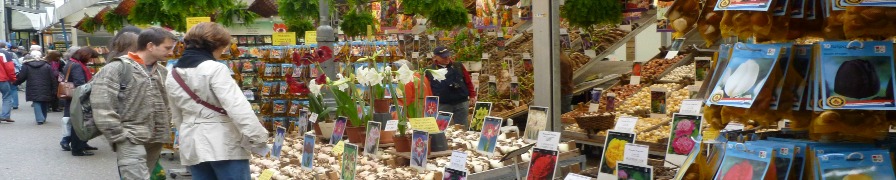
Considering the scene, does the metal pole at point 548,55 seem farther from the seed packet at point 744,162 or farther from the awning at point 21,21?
the awning at point 21,21

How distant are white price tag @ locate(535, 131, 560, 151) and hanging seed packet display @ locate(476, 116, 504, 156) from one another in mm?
1119

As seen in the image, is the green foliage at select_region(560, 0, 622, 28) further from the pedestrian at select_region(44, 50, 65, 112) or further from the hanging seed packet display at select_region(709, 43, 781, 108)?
the pedestrian at select_region(44, 50, 65, 112)

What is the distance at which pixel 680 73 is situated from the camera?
9.44 metres

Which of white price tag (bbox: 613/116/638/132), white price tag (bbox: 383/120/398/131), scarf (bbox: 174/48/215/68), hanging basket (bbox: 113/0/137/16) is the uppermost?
hanging basket (bbox: 113/0/137/16)

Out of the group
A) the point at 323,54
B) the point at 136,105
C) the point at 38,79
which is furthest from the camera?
the point at 38,79

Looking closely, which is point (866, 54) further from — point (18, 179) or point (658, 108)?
point (18, 179)

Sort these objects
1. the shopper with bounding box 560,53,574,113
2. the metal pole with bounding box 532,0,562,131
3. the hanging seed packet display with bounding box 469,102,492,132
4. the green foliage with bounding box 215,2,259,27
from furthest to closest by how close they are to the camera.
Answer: the green foliage with bounding box 215,2,259,27
the shopper with bounding box 560,53,574,113
the hanging seed packet display with bounding box 469,102,492,132
the metal pole with bounding box 532,0,562,131

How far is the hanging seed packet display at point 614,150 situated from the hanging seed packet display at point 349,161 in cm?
125

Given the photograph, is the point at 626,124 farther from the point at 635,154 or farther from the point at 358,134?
the point at 358,134

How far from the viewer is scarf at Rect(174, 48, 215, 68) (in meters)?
4.46

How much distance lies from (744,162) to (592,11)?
521 centimetres

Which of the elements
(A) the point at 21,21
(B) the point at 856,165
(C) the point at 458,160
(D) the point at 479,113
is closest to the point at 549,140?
(C) the point at 458,160

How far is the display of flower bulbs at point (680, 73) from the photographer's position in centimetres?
924

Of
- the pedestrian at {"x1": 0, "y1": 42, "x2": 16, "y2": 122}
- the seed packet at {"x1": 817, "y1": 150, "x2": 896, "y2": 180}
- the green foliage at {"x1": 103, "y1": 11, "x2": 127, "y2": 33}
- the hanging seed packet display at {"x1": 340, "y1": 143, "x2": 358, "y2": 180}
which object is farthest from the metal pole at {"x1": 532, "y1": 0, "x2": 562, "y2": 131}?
the pedestrian at {"x1": 0, "y1": 42, "x2": 16, "y2": 122}
